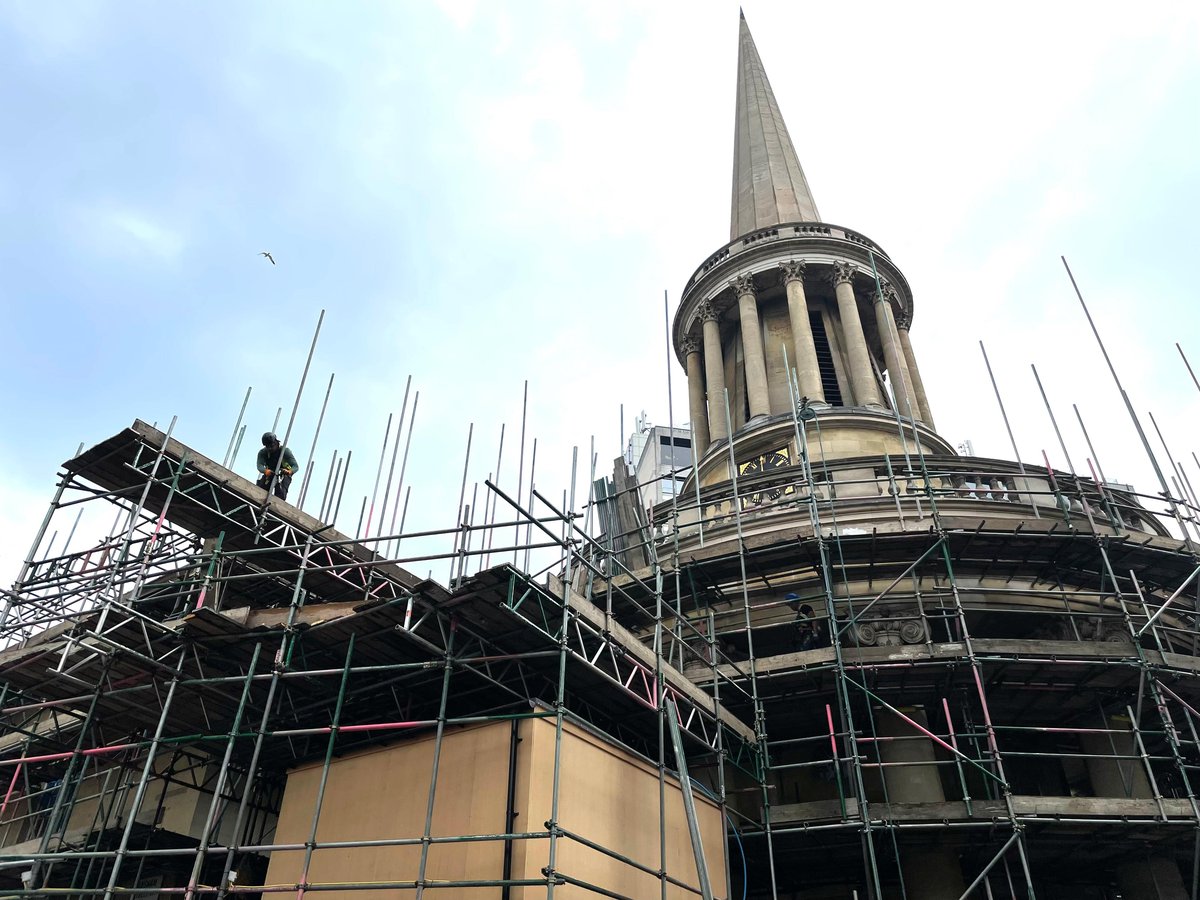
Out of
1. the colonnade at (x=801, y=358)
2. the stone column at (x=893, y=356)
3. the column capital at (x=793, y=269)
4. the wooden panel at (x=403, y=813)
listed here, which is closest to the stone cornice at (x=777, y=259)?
the column capital at (x=793, y=269)

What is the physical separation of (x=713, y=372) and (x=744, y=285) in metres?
3.69

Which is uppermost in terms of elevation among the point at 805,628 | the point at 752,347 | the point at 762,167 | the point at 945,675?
the point at 762,167

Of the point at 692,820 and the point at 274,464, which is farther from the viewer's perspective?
the point at 274,464

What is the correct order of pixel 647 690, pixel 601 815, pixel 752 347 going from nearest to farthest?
pixel 601 815 → pixel 647 690 → pixel 752 347

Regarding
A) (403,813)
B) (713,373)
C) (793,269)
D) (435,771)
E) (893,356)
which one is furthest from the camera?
(793,269)

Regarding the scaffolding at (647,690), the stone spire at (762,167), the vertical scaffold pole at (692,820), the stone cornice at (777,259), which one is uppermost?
the stone spire at (762,167)

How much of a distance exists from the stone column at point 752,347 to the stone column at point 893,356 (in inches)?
177

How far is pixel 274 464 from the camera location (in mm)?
18312

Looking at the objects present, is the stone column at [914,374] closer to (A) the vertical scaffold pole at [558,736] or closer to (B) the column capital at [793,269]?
(B) the column capital at [793,269]

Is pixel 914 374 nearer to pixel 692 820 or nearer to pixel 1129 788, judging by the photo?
pixel 1129 788

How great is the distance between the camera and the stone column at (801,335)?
32.4m

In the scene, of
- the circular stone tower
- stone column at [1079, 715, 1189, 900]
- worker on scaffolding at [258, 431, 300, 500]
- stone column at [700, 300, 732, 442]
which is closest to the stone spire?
stone column at [700, 300, 732, 442]

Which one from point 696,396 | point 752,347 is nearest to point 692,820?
point 752,347

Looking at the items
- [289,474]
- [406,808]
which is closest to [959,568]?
[406,808]
